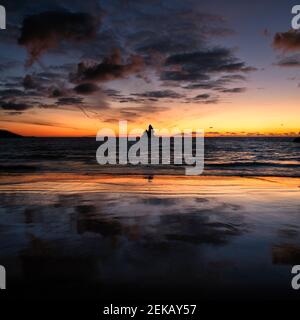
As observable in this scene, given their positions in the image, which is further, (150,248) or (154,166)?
(154,166)

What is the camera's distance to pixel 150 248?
220 inches

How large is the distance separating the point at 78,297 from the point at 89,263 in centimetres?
98

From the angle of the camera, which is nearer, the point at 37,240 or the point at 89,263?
the point at 89,263

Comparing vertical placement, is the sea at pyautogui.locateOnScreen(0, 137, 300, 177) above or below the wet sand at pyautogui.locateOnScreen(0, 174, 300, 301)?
above

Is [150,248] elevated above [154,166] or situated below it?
below

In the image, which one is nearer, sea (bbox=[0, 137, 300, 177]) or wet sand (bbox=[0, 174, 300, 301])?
wet sand (bbox=[0, 174, 300, 301])

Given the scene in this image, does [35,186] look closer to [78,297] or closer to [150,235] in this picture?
[150,235]

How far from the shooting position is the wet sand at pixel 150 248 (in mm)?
4121

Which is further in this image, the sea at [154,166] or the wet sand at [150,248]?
the sea at [154,166]

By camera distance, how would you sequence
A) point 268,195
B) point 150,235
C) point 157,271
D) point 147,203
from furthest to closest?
point 268,195
point 147,203
point 150,235
point 157,271

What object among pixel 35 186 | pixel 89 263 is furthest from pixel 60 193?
pixel 89 263

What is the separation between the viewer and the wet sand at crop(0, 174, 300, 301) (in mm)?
4121
